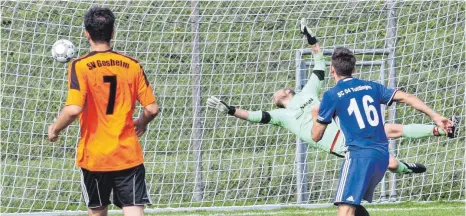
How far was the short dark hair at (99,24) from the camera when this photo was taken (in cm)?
590

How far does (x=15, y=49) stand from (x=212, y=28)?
8.30ft

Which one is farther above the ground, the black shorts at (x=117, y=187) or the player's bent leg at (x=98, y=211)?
the black shorts at (x=117, y=187)

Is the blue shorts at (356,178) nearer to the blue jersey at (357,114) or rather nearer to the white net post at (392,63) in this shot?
the blue jersey at (357,114)

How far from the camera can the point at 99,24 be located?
5.90m

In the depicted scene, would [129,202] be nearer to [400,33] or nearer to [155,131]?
[155,131]

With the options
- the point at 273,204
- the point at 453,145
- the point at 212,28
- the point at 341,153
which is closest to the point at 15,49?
the point at 212,28

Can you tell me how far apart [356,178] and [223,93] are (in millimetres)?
5629

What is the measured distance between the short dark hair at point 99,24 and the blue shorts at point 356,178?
6.76 feet

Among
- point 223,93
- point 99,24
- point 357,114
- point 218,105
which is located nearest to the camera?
point 99,24

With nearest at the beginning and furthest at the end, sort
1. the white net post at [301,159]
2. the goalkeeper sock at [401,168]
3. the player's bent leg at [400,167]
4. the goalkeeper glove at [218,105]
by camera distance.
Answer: the goalkeeper glove at [218,105], the player's bent leg at [400,167], the goalkeeper sock at [401,168], the white net post at [301,159]

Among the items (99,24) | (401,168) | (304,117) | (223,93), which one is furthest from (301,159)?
(99,24)

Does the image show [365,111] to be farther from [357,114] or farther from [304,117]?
[304,117]

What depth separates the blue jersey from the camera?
267 inches

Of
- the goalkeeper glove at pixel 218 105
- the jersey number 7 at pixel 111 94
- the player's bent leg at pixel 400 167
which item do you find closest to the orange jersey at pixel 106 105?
the jersey number 7 at pixel 111 94
